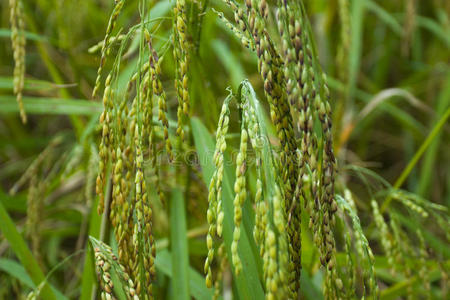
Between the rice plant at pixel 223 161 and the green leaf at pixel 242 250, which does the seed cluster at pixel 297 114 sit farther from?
the green leaf at pixel 242 250

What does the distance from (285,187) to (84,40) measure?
6.27 feet

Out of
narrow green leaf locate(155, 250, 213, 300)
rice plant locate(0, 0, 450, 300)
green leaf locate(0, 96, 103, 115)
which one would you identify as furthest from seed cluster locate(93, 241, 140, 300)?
green leaf locate(0, 96, 103, 115)

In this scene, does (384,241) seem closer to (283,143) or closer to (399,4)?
(283,143)

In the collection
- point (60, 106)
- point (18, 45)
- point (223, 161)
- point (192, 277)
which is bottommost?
point (192, 277)

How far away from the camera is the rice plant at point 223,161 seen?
2.14 ft

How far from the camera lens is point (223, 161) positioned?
29.8 inches

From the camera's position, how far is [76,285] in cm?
144

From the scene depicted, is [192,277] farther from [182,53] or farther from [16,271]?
[182,53]

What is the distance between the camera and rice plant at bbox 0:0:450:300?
65 centimetres

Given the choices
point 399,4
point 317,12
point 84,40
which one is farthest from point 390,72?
point 84,40

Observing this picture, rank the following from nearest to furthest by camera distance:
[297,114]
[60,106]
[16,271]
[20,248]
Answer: [297,114] < [20,248] < [16,271] < [60,106]

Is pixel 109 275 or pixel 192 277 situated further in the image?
pixel 192 277

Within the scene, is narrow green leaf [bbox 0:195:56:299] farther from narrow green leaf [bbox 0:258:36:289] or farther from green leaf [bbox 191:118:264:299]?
green leaf [bbox 191:118:264:299]

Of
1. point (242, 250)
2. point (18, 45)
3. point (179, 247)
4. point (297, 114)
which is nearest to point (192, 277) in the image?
point (179, 247)
